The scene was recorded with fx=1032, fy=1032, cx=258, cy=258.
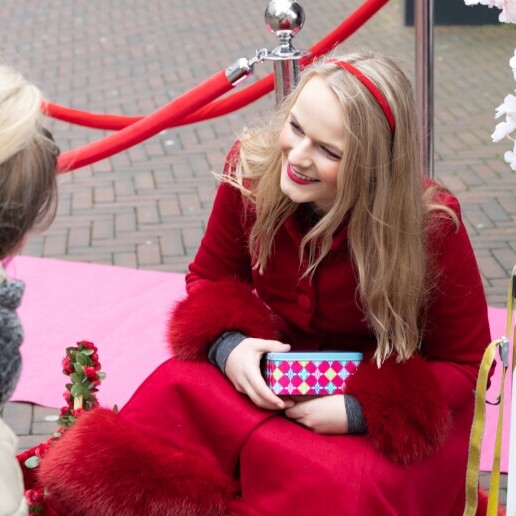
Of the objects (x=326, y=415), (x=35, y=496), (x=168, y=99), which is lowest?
(x=168, y=99)

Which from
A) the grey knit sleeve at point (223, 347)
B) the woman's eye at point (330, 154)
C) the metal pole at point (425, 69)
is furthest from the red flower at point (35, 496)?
the metal pole at point (425, 69)

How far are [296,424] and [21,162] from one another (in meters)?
0.88

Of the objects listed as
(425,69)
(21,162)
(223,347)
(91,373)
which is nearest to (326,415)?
(223,347)

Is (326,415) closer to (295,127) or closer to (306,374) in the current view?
(306,374)

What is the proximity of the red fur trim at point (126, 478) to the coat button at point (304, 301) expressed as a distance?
1.48 feet

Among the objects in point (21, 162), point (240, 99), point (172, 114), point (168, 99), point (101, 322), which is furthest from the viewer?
point (168, 99)

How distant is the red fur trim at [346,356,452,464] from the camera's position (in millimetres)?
2186

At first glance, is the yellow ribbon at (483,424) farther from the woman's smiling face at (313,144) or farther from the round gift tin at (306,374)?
the woman's smiling face at (313,144)

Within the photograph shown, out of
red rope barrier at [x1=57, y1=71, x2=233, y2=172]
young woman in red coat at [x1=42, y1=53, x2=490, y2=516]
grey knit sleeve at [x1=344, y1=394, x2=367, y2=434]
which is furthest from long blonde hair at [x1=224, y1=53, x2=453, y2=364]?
red rope barrier at [x1=57, y1=71, x2=233, y2=172]

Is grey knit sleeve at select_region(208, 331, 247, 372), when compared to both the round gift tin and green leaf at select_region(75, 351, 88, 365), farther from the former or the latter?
green leaf at select_region(75, 351, 88, 365)

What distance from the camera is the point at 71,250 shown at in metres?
4.46

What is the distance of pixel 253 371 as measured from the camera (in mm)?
2289

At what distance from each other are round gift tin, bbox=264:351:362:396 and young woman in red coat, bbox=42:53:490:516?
1.2 inches

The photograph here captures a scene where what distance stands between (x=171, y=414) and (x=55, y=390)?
1096 millimetres
